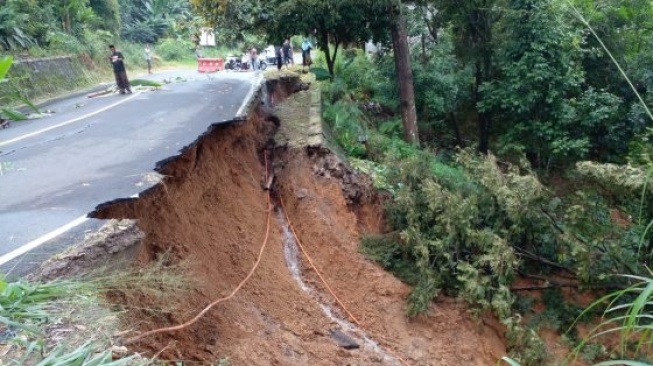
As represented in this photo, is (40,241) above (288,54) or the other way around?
the other way around

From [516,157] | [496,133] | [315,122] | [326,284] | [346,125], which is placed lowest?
[326,284]

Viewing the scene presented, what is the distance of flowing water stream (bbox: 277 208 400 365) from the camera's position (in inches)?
304

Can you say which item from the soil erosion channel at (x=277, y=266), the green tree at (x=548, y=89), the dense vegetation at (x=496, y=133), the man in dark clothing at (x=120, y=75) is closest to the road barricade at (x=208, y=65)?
the dense vegetation at (x=496, y=133)

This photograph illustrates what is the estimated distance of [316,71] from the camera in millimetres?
15781

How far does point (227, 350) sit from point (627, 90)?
12485 mm

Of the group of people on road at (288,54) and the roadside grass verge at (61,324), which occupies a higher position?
the group of people on road at (288,54)

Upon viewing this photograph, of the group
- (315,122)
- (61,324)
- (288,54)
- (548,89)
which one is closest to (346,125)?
(315,122)

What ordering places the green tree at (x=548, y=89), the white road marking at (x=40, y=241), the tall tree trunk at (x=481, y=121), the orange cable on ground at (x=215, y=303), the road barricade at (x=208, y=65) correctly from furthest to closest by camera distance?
the road barricade at (x=208, y=65), the tall tree trunk at (x=481, y=121), the green tree at (x=548, y=89), the white road marking at (x=40, y=241), the orange cable on ground at (x=215, y=303)

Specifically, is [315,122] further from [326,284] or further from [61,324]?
[61,324]

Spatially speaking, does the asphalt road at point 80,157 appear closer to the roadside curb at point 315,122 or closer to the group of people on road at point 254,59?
the group of people on road at point 254,59

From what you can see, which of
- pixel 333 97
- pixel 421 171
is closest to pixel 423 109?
pixel 333 97

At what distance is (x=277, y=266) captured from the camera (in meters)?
8.62

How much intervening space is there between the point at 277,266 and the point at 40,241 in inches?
164

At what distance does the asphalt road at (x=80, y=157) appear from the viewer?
519 centimetres
